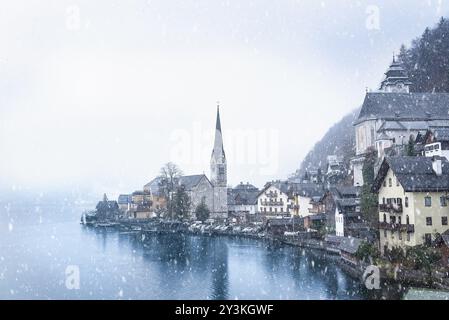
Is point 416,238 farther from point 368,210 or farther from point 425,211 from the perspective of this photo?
point 368,210

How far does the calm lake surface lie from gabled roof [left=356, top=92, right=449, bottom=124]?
12724mm

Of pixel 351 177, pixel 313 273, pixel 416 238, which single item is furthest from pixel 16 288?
pixel 351 177

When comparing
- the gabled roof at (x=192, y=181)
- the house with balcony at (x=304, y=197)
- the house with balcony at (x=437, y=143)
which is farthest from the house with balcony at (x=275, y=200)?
the house with balcony at (x=437, y=143)

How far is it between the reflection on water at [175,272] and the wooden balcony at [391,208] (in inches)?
107

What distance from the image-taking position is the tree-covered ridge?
35469 mm

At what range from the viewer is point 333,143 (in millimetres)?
51531

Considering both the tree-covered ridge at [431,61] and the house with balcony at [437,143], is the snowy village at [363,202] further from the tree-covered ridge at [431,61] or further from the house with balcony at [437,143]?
the tree-covered ridge at [431,61]

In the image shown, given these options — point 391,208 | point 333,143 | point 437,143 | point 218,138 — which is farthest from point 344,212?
point 333,143

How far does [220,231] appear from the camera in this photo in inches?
1282

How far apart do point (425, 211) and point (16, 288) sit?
13057mm

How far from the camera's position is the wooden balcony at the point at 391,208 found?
50.9 feet

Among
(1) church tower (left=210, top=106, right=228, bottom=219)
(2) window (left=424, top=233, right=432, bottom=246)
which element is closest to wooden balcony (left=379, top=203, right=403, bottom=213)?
(2) window (left=424, top=233, right=432, bottom=246)

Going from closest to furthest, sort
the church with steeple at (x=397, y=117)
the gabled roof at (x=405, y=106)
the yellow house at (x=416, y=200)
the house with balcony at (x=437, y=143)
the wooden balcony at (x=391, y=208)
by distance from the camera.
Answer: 1. the yellow house at (x=416, y=200)
2. the wooden balcony at (x=391, y=208)
3. the house with balcony at (x=437, y=143)
4. the church with steeple at (x=397, y=117)
5. the gabled roof at (x=405, y=106)
